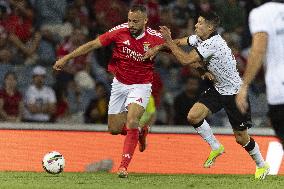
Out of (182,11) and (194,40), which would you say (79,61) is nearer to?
(182,11)

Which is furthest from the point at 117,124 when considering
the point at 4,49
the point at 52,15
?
the point at 52,15

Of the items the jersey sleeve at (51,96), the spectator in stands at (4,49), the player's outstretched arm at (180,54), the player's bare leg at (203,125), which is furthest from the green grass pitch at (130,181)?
the spectator in stands at (4,49)

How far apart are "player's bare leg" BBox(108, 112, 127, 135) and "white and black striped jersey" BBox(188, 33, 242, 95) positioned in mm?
1592

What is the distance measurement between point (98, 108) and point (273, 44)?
27.1 feet

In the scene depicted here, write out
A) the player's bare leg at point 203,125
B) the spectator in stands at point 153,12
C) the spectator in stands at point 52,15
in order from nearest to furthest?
the player's bare leg at point 203,125 < the spectator in stands at point 52,15 < the spectator in stands at point 153,12

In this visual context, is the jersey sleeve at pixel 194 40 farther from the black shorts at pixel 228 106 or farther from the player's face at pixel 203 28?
the black shorts at pixel 228 106

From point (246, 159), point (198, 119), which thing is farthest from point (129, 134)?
point (246, 159)

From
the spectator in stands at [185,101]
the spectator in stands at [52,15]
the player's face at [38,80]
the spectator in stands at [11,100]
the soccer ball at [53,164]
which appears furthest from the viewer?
the spectator in stands at [52,15]

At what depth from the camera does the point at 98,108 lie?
15.0 metres

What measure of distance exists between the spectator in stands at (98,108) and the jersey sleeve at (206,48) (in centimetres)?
445

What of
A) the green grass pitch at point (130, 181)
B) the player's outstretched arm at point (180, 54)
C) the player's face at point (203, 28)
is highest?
the player's face at point (203, 28)

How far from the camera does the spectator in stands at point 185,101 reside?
15.1 m

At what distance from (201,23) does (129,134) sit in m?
1.67

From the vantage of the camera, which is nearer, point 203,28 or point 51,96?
point 203,28
